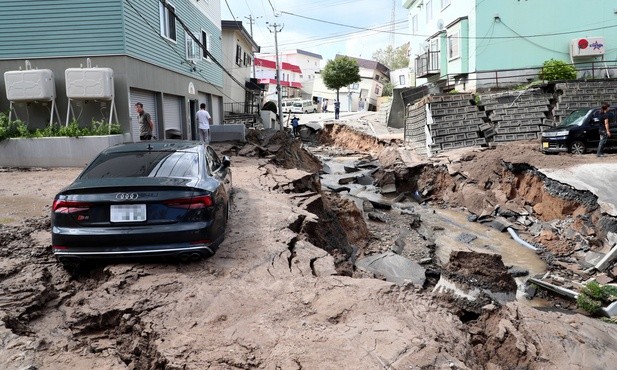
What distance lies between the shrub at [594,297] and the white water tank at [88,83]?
457 inches

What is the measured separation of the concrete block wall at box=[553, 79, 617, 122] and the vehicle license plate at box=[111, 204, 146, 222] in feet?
65.0

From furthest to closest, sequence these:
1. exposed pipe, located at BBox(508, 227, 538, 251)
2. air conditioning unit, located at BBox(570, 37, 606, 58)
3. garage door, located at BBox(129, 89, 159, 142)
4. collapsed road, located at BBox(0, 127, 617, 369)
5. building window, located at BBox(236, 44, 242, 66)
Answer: building window, located at BBox(236, 44, 242, 66)
air conditioning unit, located at BBox(570, 37, 606, 58)
garage door, located at BBox(129, 89, 159, 142)
exposed pipe, located at BBox(508, 227, 538, 251)
collapsed road, located at BBox(0, 127, 617, 369)

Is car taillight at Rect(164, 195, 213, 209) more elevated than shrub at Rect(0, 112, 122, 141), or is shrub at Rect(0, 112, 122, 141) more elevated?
shrub at Rect(0, 112, 122, 141)

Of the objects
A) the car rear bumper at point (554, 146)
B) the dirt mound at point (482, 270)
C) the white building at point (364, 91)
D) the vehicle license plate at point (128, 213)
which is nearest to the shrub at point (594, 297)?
the dirt mound at point (482, 270)

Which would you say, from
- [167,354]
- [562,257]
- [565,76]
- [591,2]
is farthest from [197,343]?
[591,2]

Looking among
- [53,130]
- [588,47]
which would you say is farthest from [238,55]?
[53,130]

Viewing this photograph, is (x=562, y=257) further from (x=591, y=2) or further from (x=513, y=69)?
(x=591, y=2)

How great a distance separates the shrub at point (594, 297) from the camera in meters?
7.41

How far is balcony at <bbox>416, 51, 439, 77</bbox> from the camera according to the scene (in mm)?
30406

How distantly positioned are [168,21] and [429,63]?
19849 mm

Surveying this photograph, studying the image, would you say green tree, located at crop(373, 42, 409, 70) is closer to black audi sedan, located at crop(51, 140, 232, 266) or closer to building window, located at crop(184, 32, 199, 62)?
building window, located at crop(184, 32, 199, 62)

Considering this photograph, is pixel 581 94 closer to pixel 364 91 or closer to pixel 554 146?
pixel 554 146

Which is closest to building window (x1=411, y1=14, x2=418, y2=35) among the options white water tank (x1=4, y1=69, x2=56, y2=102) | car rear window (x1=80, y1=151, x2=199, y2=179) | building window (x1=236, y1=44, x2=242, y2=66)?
building window (x1=236, y1=44, x2=242, y2=66)

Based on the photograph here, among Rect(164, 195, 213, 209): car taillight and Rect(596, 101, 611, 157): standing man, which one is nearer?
Rect(164, 195, 213, 209): car taillight
